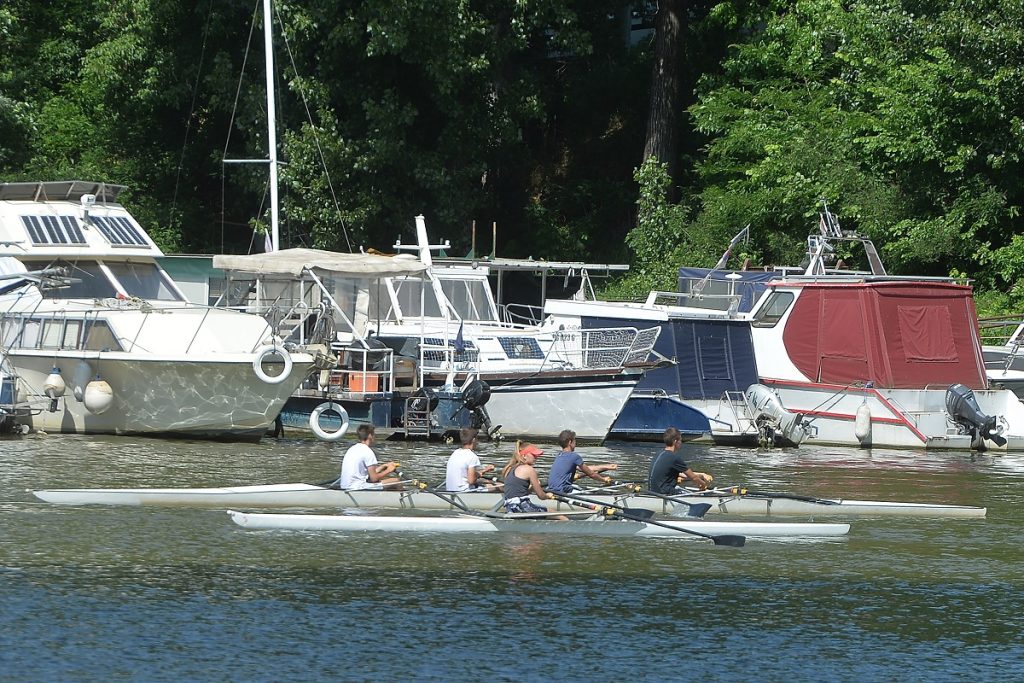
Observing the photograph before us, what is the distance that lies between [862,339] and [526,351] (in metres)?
6.03

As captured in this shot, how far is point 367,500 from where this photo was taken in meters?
18.6

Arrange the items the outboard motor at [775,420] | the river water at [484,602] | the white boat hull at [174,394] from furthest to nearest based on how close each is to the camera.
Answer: the outboard motor at [775,420], the white boat hull at [174,394], the river water at [484,602]

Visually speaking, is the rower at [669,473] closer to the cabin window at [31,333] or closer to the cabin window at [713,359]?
the cabin window at [713,359]

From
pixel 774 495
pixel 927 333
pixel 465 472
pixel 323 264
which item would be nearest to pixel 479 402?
pixel 323 264

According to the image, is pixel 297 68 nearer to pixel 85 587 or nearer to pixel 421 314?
pixel 421 314

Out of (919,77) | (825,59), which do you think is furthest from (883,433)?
(825,59)

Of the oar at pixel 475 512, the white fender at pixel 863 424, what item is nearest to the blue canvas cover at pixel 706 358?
the white fender at pixel 863 424

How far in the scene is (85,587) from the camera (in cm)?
1433

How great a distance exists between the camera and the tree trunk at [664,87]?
41562 millimetres

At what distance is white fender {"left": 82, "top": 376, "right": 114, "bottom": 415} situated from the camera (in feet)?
78.0

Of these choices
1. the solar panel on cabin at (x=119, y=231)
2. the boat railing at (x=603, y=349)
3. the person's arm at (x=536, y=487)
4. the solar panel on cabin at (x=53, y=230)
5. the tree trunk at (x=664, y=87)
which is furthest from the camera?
the tree trunk at (x=664, y=87)

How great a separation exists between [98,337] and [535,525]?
9898 millimetres

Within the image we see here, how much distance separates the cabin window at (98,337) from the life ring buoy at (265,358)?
2.38 m

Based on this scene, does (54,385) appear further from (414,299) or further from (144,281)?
(414,299)
